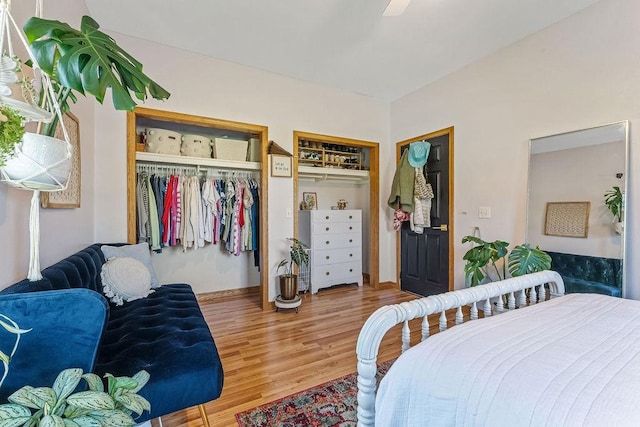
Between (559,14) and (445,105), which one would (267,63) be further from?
(559,14)

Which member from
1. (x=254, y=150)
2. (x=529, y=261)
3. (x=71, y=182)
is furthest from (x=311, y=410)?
(x=254, y=150)

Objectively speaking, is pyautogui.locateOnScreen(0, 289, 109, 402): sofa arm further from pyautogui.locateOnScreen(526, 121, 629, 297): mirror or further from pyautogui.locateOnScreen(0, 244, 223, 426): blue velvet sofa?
pyautogui.locateOnScreen(526, 121, 629, 297): mirror

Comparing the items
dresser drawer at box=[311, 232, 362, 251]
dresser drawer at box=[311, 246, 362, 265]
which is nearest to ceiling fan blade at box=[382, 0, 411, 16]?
dresser drawer at box=[311, 232, 362, 251]

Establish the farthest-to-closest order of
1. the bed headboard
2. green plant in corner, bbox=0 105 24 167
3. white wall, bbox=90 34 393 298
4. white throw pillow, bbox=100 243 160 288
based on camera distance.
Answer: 1. white wall, bbox=90 34 393 298
2. white throw pillow, bbox=100 243 160 288
3. the bed headboard
4. green plant in corner, bbox=0 105 24 167

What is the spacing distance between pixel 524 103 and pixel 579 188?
88cm

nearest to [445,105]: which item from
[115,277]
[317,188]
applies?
[317,188]

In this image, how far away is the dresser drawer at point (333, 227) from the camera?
3.59m

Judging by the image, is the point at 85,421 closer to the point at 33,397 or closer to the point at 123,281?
the point at 33,397

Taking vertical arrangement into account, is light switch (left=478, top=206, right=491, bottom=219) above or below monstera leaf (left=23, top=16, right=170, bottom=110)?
below

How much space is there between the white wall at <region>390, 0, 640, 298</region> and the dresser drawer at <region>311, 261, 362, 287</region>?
1.31 m

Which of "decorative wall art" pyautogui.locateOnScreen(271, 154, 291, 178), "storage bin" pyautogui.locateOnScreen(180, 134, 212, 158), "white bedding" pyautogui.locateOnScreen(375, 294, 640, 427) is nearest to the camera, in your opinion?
"white bedding" pyautogui.locateOnScreen(375, 294, 640, 427)

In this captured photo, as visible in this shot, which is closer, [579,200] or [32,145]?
[32,145]

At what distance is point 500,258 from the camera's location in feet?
8.29

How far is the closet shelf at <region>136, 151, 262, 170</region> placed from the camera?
2766mm
